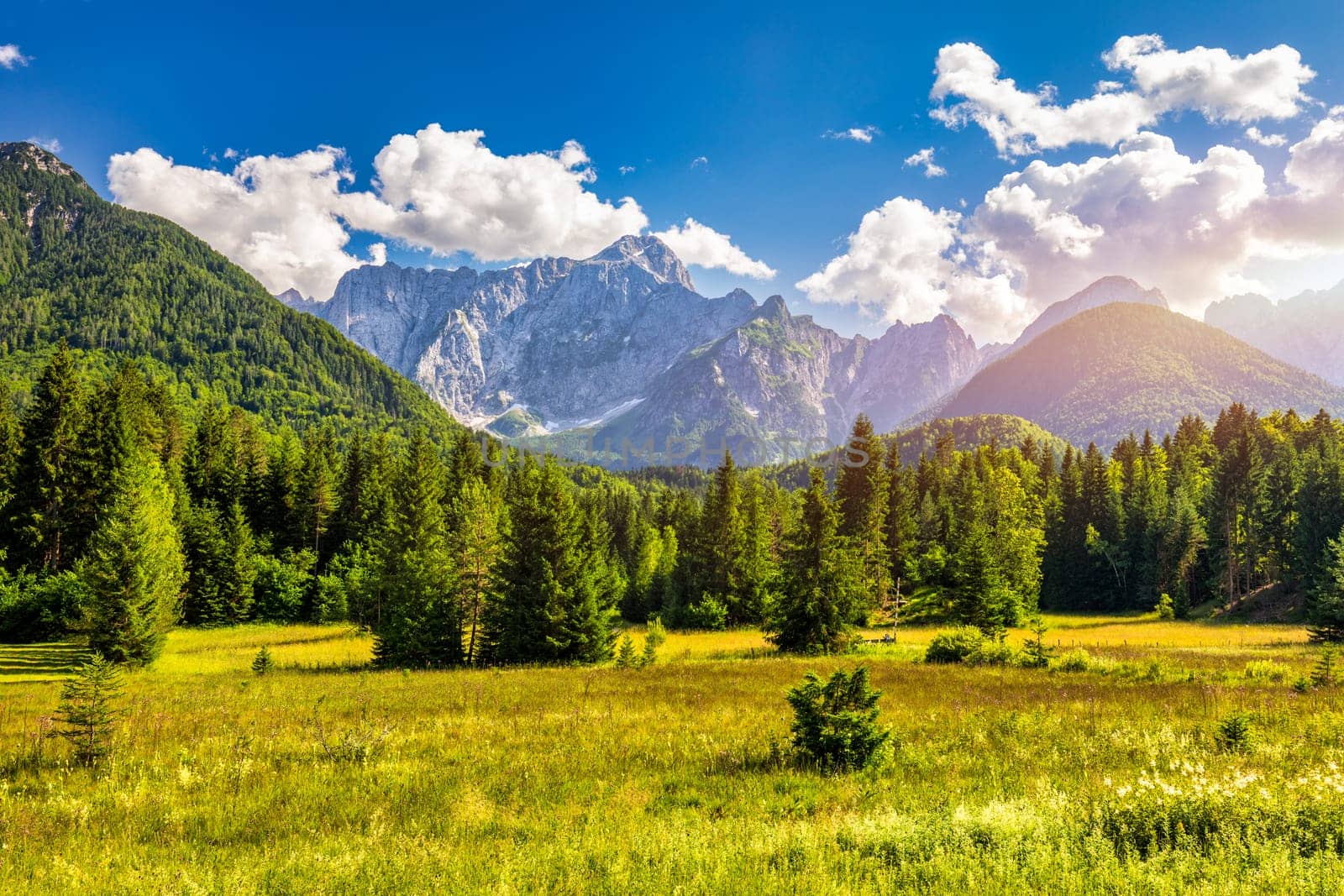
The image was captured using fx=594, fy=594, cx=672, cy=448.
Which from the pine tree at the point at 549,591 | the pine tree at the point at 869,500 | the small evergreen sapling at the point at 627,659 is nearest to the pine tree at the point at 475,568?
the pine tree at the point at 549,591

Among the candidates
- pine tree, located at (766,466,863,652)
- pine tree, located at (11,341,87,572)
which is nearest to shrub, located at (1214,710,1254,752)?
pine tree, located at (766,466,863,652)

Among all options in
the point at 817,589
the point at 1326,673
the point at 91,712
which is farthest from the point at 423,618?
the point at 1326,673

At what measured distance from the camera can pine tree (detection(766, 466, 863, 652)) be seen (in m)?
32.5

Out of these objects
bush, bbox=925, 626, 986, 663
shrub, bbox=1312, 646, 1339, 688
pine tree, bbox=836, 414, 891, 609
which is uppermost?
pine tree, bbox=836, 414, 891, 609

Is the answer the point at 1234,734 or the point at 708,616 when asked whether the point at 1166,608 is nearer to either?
the point at 708,616

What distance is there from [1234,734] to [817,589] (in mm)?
22353

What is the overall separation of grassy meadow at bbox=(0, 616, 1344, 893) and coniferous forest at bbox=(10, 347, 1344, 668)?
1416cm

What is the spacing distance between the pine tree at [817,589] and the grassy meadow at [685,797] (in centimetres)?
1406

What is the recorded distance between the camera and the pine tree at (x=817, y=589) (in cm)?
3247

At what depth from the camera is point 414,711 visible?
1653 cm

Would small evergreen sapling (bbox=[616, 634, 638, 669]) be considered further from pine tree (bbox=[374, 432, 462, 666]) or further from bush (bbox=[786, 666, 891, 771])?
bush (bbox=[786, 666, 891, 771])

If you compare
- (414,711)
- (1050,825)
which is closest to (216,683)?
(414,711)

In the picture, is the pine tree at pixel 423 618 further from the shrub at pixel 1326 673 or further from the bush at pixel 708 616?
the shrub at pixel 1326 673

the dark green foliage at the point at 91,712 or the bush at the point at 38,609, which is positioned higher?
the dark green foliage at the point at 91,712
